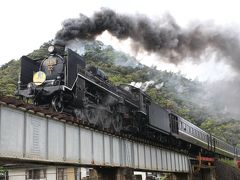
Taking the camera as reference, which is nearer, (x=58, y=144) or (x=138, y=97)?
(x=58, y=144)

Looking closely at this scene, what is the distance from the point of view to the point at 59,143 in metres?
14.6

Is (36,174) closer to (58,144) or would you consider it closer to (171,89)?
(58,144)

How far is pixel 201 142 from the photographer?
132 feet

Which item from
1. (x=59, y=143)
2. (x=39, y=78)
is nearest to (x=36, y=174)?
(x=39, y=78)

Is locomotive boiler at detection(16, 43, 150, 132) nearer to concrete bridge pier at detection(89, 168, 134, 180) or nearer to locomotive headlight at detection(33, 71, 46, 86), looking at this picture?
locomotive headlight at detection(33, 71, 46, 86)

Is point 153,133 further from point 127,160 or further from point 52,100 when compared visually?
point 52,100

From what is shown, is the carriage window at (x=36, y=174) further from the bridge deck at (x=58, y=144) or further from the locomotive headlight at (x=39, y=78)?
the locomotive headlight at (x=39, y=78)

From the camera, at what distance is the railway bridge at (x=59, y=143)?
38.5 feet

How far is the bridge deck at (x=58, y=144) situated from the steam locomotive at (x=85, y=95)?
1.61m

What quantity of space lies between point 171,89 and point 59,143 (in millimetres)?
98414

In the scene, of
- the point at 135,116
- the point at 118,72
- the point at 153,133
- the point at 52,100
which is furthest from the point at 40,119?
the point at 118,72

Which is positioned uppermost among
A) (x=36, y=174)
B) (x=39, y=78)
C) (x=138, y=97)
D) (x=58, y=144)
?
(x=138, y=97)

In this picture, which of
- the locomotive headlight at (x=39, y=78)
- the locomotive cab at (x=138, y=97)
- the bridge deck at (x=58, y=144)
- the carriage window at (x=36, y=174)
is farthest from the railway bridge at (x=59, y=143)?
the carriage window at (x=36, y=174)

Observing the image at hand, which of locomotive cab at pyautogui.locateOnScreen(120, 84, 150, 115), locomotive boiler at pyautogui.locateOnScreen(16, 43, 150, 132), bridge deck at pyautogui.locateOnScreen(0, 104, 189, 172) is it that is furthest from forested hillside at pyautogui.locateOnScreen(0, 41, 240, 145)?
bridge deck at pyautogui.locateOnScreen(0, 104, 189, 172)
